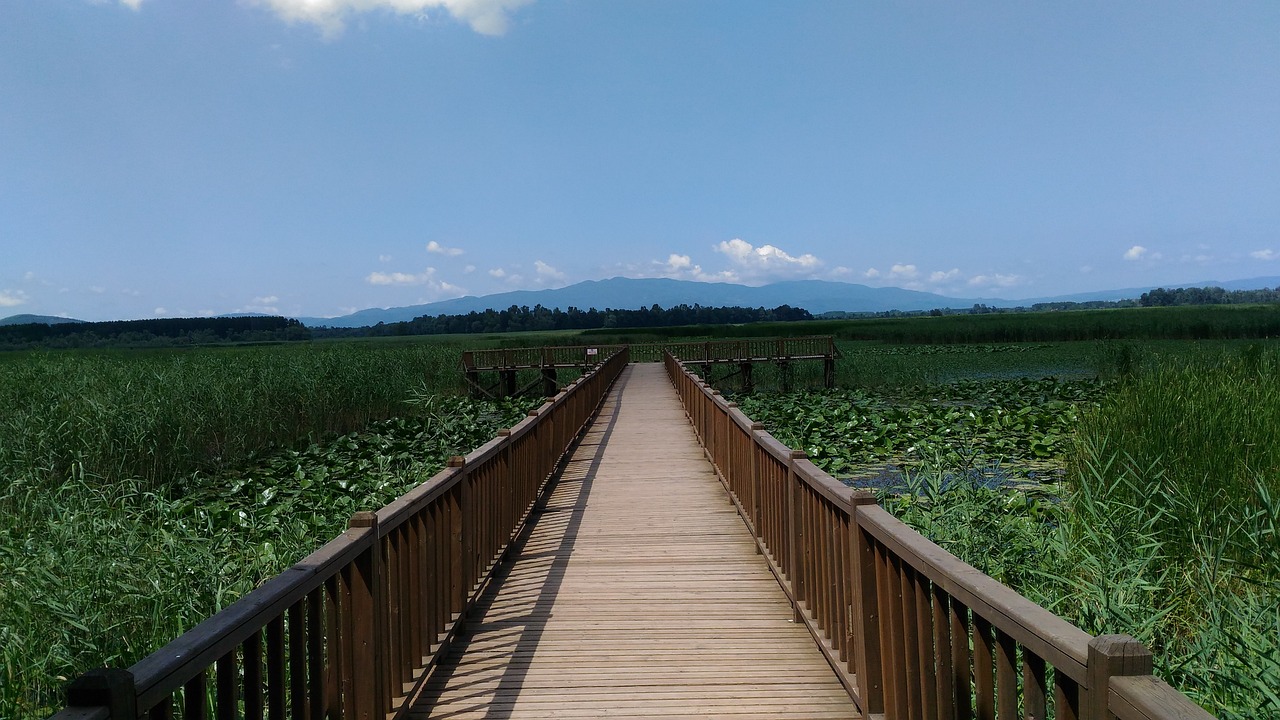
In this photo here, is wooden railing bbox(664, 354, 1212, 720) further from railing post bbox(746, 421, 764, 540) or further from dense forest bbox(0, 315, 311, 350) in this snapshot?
dense forest bbox(0, 315, 311, 350)

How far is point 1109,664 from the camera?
1.50 meters

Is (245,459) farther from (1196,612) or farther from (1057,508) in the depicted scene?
(1196,612)

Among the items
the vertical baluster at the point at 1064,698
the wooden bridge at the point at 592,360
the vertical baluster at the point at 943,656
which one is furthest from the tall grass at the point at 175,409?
the vertical baluster at the point at 1064,698

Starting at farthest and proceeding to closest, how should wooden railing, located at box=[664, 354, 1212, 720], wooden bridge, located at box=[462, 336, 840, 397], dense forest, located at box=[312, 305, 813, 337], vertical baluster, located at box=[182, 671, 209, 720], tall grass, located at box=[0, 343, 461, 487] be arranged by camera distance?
dense forest, located at box=[312, 305, 813, 337], wooden bridge, located at box=[462, 336, 840, 397], tall grass, located at box=[0, 343, 461, 487], vertical baluster, located at box=[182, 671, 209, 720], wooden railing, located at box=[664, 354, 1212, 720]

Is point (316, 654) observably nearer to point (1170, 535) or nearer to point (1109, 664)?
point (1109, 664)

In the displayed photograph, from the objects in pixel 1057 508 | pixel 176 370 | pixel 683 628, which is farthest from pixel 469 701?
pixel 176 370

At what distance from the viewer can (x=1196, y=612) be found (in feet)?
15.6

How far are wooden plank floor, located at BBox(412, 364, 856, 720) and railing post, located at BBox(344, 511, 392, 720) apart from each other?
54 cm

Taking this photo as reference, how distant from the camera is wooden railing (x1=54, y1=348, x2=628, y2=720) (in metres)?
1.69

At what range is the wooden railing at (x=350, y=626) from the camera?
169cm

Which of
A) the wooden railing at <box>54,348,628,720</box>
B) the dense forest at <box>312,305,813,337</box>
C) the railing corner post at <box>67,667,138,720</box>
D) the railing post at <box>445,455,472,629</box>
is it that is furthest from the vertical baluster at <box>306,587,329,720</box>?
the dense forest at <box>312,305,813,337</box>

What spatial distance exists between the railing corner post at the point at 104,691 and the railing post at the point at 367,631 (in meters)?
1.37

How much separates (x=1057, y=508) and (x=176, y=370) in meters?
15.8

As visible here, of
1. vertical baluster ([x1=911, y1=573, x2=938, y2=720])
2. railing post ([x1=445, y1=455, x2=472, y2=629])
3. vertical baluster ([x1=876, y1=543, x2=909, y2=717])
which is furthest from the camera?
railing post ([x1=445, y1=455, x2=472, y2=629])
